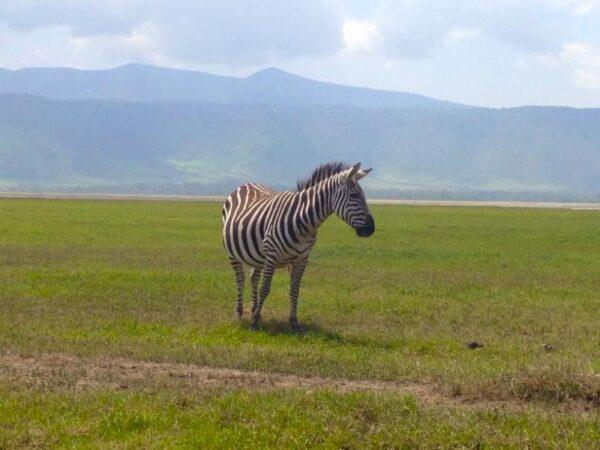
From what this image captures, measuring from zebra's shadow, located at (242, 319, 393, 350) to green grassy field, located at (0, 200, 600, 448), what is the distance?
5cm

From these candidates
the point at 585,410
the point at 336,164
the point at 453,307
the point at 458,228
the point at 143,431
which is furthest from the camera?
the point at 458,228

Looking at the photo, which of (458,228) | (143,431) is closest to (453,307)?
(143,431)

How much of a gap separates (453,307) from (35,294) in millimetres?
7879

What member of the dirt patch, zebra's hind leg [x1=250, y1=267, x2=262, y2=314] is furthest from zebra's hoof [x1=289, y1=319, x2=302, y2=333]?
the dirt patch

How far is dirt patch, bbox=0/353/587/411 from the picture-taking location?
1015 centimetres

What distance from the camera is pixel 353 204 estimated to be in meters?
14.4

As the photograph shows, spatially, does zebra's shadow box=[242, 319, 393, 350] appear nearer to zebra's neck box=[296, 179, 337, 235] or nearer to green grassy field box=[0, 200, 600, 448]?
green grassy field box=[0, 200, 600, 448]

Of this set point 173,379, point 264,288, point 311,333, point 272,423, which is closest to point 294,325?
point 311,333

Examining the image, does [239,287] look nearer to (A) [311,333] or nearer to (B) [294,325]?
(B) [294,325]

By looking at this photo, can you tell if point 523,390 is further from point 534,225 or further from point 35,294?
point 534,225

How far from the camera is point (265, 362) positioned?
12.0m

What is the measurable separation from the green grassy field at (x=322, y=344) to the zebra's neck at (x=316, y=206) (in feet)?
5.52

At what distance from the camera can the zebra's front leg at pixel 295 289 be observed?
49.1ft

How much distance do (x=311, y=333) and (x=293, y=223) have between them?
1742 mm
